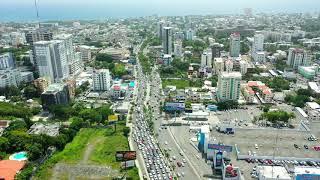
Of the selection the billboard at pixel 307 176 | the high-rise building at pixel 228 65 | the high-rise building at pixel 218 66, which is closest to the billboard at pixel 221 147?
the billboard at pixel 307 176

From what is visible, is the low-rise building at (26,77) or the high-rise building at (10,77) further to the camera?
the low-rise building at (26,77)

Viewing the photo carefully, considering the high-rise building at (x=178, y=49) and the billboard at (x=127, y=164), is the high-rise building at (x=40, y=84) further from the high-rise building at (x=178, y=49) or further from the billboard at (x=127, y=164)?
the high-rise building at (x=178, y=49)

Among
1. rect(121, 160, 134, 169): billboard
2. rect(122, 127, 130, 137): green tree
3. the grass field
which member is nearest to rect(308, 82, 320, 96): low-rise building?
rect(122, 127, 130, 137): green tree

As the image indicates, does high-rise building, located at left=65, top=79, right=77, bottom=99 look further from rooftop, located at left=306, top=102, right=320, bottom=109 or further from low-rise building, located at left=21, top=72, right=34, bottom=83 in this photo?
rooftop, located at left=306, top=102, right=320, bottom=109

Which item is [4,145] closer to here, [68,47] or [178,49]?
[68,47]

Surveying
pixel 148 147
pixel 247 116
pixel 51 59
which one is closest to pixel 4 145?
pixel 148 147

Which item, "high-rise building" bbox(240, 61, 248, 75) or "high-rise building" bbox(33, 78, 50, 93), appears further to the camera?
"high-rise building" bbox(240, 61, 248, 75)
